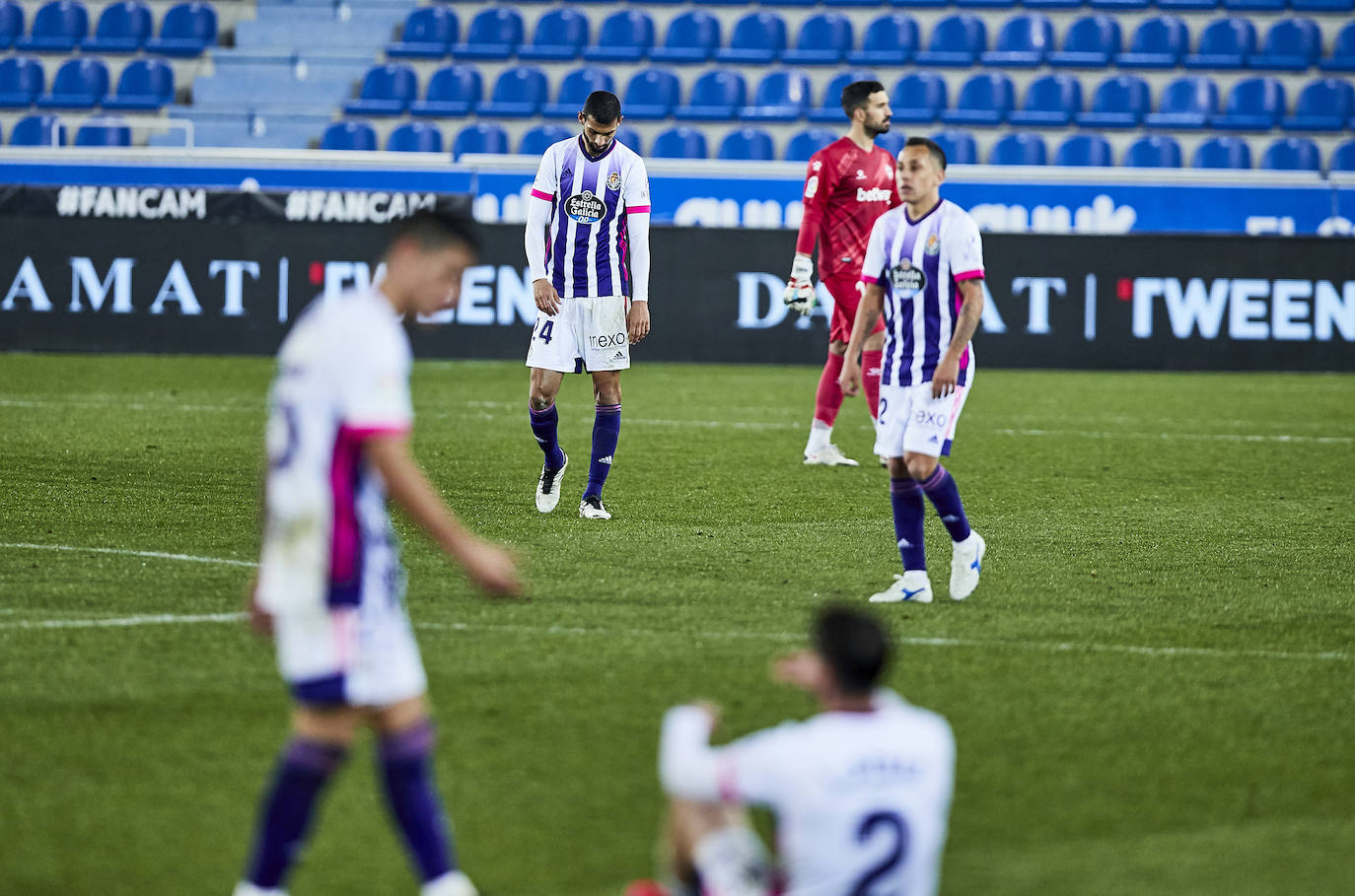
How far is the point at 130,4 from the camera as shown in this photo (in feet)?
73.0

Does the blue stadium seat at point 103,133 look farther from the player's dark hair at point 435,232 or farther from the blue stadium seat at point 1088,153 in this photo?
the player's dark hair at point 435,232

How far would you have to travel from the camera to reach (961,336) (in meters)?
5.81

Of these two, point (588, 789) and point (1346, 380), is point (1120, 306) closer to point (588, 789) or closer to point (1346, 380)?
point (1346, 380)

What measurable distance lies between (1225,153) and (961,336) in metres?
15.2

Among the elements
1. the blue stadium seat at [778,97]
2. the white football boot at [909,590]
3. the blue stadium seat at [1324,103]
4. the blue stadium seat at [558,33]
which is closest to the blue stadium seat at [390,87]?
the blue stadium seat at [558,33]

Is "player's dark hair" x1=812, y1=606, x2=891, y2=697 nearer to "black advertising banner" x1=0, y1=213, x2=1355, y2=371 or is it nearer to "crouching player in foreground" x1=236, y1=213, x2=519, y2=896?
"crouching player in foreground" x1=236, y1=213, x2=519, y2=896

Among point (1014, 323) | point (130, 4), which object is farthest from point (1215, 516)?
point (130, 4)

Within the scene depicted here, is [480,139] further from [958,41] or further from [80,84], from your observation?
[958,41]

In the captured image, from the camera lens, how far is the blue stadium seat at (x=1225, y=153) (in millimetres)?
19656

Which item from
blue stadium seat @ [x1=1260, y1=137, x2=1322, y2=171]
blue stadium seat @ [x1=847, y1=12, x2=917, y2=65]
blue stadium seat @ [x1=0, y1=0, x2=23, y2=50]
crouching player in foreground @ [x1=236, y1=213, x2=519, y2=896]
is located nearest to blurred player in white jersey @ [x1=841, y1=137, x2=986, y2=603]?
crouching player in foreground @ [x1=236, y1=213, x2=519, y2=896]

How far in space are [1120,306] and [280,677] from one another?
12.5 m

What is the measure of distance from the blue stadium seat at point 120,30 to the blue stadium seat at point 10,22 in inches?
39.7

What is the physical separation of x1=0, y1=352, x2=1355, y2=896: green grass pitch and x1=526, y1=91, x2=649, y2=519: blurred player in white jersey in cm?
36

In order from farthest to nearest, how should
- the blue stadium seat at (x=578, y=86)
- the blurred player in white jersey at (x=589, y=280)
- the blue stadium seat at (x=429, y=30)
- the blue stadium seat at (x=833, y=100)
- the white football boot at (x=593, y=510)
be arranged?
the blue stadium seat at (x=429, y=30)
the blue stadium seat at (x=578, y=86)
the blue stadium seat at (x=833, y=100)
the blurred player in white jersey at (x=589, y=280)
the white football boot at (x=593, y=510)
